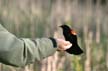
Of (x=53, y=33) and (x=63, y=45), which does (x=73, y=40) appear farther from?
(x=53, y=33)

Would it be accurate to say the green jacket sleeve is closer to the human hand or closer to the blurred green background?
the human hand

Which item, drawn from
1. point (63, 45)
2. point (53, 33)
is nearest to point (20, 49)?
point (63, 45)

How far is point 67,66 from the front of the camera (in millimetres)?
3492

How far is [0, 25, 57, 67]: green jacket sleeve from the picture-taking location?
6.82 ft

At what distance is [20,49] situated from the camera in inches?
82.7

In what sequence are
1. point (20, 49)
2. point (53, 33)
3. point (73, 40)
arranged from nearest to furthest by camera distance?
point (20, 49) → point (73, 40) → point (53, 33)

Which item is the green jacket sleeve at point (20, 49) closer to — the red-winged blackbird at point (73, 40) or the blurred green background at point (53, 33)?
the red-winged blackbird at point (73, 40)

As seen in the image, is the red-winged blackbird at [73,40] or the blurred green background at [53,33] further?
→ the blurred green background at [53,33]

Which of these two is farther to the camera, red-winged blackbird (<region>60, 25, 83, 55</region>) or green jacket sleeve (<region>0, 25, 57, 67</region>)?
red-winged blackbird (<region>60, 25, 83, 55</region>)

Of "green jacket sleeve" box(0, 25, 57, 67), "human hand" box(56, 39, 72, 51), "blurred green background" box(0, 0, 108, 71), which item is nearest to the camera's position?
"green jacket sleeve" box(0, 25, 57, 67)

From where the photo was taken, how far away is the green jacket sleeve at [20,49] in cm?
208

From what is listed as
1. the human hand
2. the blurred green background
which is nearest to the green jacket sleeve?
the human hand

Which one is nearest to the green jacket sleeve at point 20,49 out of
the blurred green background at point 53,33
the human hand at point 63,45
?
the human hand at point 63,45

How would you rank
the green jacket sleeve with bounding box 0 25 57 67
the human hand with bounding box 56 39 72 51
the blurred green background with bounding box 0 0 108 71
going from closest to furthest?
the green jacket sleeve with bounding box 0 25 57 67 → the human hand with bounding box 56 39 72 51 → the blurred green background with bounding box 0 0 108 71
